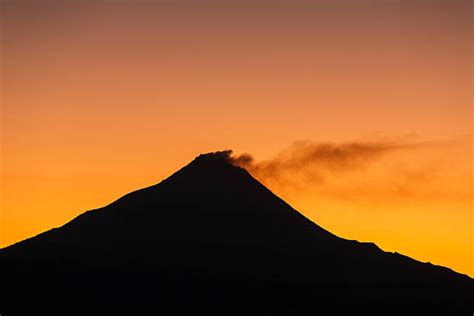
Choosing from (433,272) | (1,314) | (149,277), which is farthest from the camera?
(433,272)

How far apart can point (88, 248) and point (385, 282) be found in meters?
52.5

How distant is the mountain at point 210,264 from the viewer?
515 ft

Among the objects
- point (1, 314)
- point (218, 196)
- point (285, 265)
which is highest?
point (218, 196)

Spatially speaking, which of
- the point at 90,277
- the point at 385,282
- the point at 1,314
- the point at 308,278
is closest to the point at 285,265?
the point at 308,278

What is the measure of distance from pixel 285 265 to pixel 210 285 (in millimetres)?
14678

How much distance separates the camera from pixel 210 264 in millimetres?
166875

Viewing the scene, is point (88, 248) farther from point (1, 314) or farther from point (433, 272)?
point (433, 272)

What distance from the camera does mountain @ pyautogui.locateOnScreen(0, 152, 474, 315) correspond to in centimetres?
15700

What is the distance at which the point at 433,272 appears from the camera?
6821 inches

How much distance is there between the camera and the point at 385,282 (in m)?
165

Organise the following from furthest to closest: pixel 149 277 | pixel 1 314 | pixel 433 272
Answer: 1. pixel 433 272
2. pixel 149 277
3. pixel 1 314

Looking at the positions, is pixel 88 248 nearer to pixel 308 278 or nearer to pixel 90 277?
pixel 90 277

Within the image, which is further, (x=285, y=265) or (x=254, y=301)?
(x=285, y=265)

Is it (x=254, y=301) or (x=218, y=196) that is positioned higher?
(x=218, y=196)
